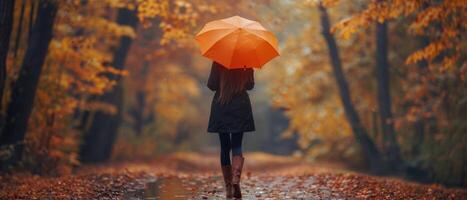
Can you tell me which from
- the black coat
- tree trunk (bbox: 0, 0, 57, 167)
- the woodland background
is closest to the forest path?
the black coat

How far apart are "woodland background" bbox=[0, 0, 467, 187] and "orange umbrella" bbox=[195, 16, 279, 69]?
347 cm

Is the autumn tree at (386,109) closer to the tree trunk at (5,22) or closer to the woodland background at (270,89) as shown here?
the woodland background at (270,89)

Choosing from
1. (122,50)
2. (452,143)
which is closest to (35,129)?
(122,50)

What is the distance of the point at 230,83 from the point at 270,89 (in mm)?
14643

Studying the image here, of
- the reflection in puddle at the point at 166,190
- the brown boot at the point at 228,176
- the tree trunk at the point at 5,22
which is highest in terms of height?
the tree trunk at the point at 5,22

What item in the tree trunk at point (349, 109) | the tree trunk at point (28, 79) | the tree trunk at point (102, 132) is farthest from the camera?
the tree trunk at point (102, 132)

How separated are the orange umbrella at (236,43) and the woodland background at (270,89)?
347cm

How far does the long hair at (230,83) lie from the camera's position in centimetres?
837

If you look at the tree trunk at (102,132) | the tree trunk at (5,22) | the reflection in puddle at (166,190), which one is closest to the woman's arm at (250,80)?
the reflection in puddle at (166,190)

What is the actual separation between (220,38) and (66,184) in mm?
3635

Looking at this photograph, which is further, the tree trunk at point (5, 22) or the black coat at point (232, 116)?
the tree trunk at point (5, 22)

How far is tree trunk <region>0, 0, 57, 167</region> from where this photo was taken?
12938 mm

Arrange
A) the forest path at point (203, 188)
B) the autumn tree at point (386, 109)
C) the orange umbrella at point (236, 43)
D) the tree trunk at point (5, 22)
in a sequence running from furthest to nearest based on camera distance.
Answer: the autumn tree at point (386, 109) → the tree trunk at point (5, 22) → the forest path at point (203, 188) → the orange umbrella at point (236, 43)

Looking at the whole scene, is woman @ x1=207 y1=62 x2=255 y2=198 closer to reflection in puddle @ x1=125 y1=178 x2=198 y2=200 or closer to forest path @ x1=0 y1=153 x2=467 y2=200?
forest path @ x1=0 y1=153 x2=467 y2=200
